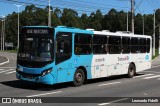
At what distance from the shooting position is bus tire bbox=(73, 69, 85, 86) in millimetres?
17156

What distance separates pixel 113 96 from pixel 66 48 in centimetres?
349

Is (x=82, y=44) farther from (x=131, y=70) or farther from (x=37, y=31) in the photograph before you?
(x=131, y=70)

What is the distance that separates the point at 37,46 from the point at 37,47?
44mm

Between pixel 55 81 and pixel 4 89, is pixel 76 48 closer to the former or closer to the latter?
pixel 55 81

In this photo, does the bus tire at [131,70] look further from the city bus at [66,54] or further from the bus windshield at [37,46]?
the bus windshield at [37,46]

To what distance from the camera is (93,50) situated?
60.7 ft

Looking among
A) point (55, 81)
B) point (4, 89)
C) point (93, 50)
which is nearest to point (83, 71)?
point (93, 50)

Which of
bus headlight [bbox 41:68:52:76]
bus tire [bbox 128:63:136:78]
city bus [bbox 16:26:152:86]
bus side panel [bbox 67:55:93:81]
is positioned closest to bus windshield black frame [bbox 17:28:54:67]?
city bus [bbox 16:26:152:86]

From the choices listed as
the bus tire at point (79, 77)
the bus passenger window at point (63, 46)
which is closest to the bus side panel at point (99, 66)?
the bus tire at point (79, 77)

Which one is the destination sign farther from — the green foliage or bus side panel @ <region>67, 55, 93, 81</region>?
the green foliage

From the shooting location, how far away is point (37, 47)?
621 inches

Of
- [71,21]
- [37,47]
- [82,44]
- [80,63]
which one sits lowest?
[80,63]

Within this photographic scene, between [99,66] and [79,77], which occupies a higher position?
[99,66]

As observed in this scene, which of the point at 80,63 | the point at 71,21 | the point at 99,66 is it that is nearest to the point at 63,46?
the point at 80,63
